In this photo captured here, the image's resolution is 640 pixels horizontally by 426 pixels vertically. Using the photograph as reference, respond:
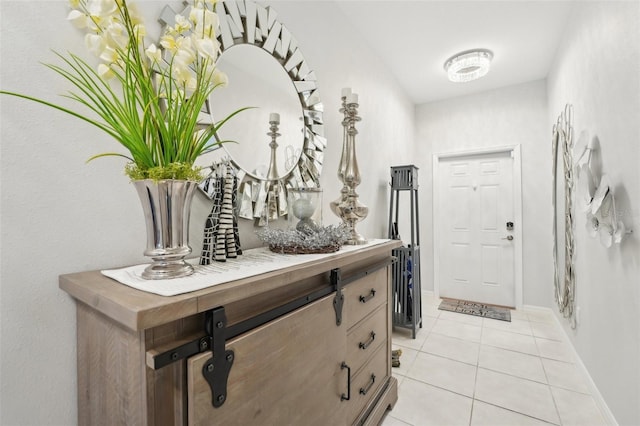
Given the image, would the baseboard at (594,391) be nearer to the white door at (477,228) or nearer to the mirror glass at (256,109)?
the white door at (477,228)

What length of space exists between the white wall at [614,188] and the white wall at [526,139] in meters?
1.36

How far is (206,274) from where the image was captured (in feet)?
2.61

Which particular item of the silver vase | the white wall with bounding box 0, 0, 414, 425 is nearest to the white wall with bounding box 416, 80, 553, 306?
the white wall with bounding box 0, 0, 414, 425

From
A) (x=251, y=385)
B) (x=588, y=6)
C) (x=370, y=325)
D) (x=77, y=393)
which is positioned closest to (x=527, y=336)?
(x=370, y=325)

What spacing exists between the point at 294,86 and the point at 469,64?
214 cm

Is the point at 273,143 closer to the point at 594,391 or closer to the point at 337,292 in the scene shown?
the point at 337,292

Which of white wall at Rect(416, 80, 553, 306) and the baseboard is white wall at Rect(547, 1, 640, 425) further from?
white wall at Rect(416, 80, 553, 306)

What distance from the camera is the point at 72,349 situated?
2.72ft

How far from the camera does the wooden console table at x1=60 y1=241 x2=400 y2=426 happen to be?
1.94ft

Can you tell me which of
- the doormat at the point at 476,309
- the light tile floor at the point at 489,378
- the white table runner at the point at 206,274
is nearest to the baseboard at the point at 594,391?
the light tile floor at the point at 489,378

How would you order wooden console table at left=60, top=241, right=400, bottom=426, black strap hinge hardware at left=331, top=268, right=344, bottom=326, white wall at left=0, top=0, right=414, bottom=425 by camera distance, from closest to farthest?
wooden console table at left=60, top=241, right=400, bottom=426
white wall at left=0, top=0, right=414, bottom=425
black strap hinge hardware at left=331, top=268, right=344, bottom=326

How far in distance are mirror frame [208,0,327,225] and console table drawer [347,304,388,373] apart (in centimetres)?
68

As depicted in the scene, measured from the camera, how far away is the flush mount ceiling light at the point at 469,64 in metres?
2.86

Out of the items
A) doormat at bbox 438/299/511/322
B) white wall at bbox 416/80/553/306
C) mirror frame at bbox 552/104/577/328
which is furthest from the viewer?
white wall at bbox 416/80/553/306
